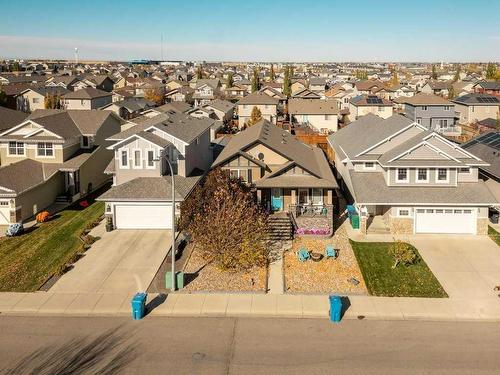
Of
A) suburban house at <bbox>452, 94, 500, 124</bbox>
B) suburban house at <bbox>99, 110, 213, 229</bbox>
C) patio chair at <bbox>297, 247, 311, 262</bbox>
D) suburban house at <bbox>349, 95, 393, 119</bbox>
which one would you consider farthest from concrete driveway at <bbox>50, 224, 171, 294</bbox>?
suburban house at <bbox>452, 94, 500, 124</bbox>

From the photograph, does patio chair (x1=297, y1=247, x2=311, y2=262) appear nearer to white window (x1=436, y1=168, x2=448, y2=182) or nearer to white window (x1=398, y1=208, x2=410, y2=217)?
white window (x1=398, y1=208, x2=410, y2=217)

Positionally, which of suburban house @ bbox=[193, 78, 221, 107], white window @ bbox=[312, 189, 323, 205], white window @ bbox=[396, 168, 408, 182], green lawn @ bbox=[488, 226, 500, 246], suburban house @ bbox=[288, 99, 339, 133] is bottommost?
green lawn @ bbox=[488, 226, 500, 246]

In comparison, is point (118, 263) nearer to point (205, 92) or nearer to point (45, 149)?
point (45, 149)

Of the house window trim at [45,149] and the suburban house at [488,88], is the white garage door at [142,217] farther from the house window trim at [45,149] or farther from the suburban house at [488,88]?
the suburban house at [488,88]

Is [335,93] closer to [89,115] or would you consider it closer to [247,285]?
[89,115]

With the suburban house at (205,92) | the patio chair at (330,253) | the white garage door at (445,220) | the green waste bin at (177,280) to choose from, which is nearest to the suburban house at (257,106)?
the suburban house at (205,92)

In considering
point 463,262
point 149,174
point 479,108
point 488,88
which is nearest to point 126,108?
point 149,174
